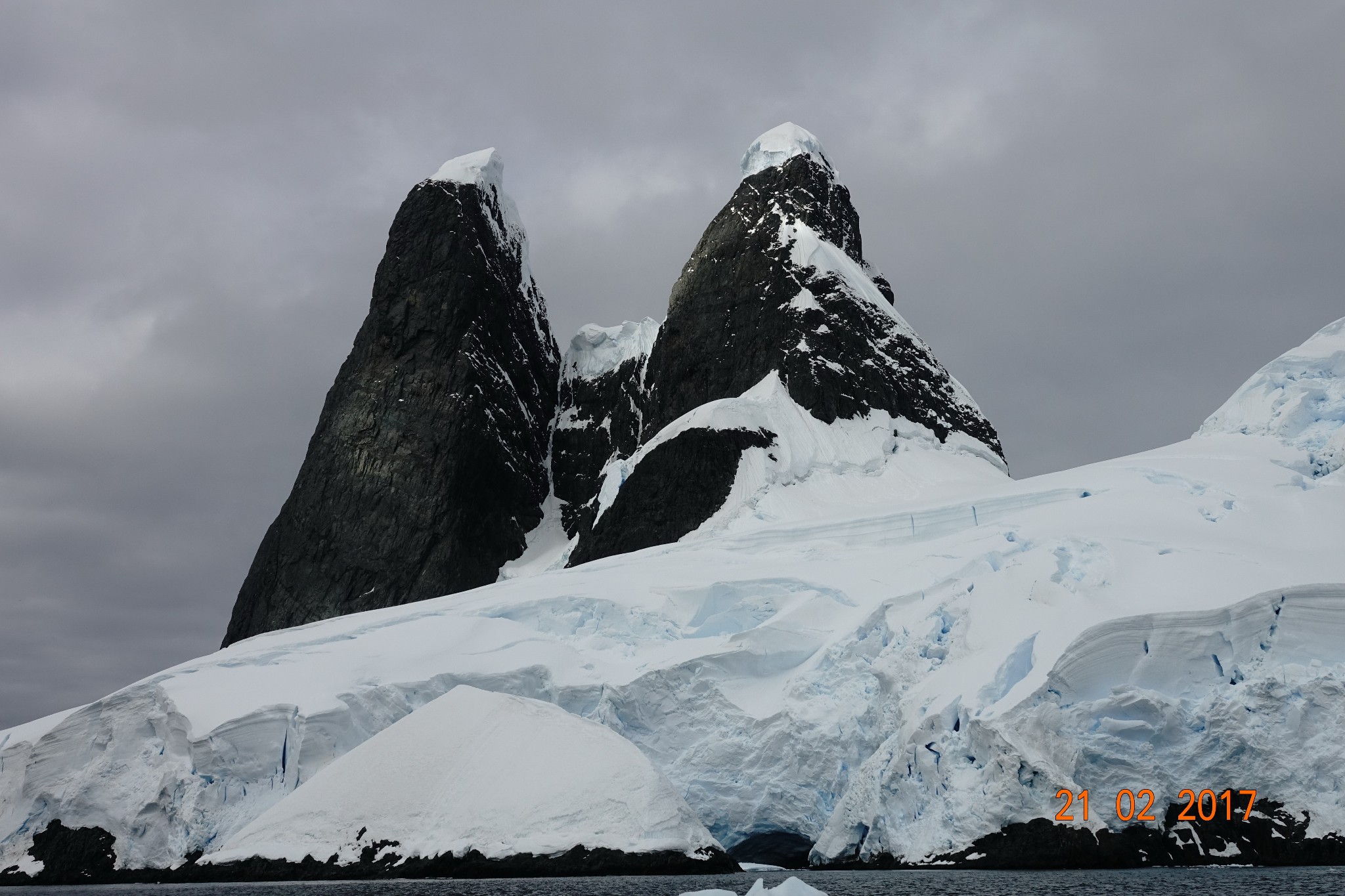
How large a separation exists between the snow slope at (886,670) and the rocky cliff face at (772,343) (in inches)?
412

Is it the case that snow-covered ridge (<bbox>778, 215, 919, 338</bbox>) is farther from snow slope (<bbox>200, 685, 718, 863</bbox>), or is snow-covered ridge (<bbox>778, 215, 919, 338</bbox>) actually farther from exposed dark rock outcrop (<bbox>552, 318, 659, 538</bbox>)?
snow slope (<bbox>200, 685, 718, 863</bbox>)

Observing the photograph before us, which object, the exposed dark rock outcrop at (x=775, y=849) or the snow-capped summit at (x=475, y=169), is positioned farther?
the snow-capped summit at (x=475, y=169)

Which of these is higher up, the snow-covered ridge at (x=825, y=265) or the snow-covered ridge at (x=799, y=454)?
the snow-covered ridge at (x=825, y=265)

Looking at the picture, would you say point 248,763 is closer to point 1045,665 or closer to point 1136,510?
point 1045,665

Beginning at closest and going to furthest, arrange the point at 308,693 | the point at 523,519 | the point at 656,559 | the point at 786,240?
1. the point at 308,693
2. the point at 656,559
3. the point at 786,240
4. the point at 523,519

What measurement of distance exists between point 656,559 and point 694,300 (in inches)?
948

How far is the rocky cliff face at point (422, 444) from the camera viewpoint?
5450cm

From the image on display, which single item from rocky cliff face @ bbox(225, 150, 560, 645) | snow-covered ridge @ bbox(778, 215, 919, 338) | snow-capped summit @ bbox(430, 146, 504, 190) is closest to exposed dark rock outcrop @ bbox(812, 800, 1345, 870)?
snow-covered ridge @ bbox(778, 215, 919, 338)

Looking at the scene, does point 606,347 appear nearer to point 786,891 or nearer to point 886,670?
point 886,670

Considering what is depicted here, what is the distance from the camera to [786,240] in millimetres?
54469

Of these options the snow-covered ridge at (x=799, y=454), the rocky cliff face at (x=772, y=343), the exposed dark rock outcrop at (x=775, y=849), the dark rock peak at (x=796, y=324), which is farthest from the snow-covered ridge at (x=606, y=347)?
the exposed dark rock outcrop at (x=775, y=849)

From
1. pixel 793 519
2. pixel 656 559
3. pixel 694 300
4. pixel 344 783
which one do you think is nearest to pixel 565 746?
pixel 344 783
